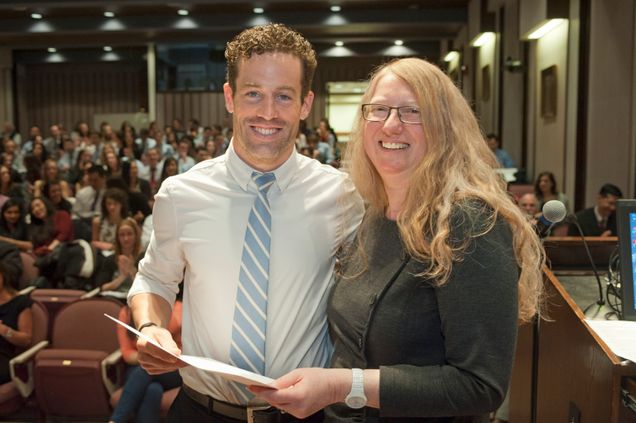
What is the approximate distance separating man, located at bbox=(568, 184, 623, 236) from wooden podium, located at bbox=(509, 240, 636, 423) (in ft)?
13.0

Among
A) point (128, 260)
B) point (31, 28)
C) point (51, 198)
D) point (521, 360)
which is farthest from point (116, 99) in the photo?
point (521, 360)

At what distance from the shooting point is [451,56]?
15742mm

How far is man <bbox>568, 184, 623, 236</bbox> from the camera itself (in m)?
5.99

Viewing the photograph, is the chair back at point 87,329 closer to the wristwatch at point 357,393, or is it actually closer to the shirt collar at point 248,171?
the shirt collar at point 248,171

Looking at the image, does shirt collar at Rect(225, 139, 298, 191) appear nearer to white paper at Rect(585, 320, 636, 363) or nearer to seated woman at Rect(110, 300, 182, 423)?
white paper at Rect(585, 320, 636, 363)

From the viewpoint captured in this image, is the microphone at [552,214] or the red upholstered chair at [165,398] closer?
the microphone at [552,214]

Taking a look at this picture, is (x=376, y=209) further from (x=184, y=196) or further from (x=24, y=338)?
(x=24, y=338)

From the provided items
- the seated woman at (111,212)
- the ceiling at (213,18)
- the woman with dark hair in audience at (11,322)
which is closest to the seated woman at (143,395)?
the woman with dark hair in audience at (11,322)

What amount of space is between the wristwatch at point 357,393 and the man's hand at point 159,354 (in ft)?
1.21

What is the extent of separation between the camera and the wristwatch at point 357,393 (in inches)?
49.8

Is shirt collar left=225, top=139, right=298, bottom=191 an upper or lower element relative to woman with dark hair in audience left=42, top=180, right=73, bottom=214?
upper

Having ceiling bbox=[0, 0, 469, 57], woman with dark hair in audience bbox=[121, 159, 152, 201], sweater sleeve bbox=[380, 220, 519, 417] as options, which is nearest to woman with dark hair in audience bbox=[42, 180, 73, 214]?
A: woman with dark hair in audience bbox=[121, 159, 152, 201]

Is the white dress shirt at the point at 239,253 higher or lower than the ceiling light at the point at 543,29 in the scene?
lower

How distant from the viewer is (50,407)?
3.98 m
